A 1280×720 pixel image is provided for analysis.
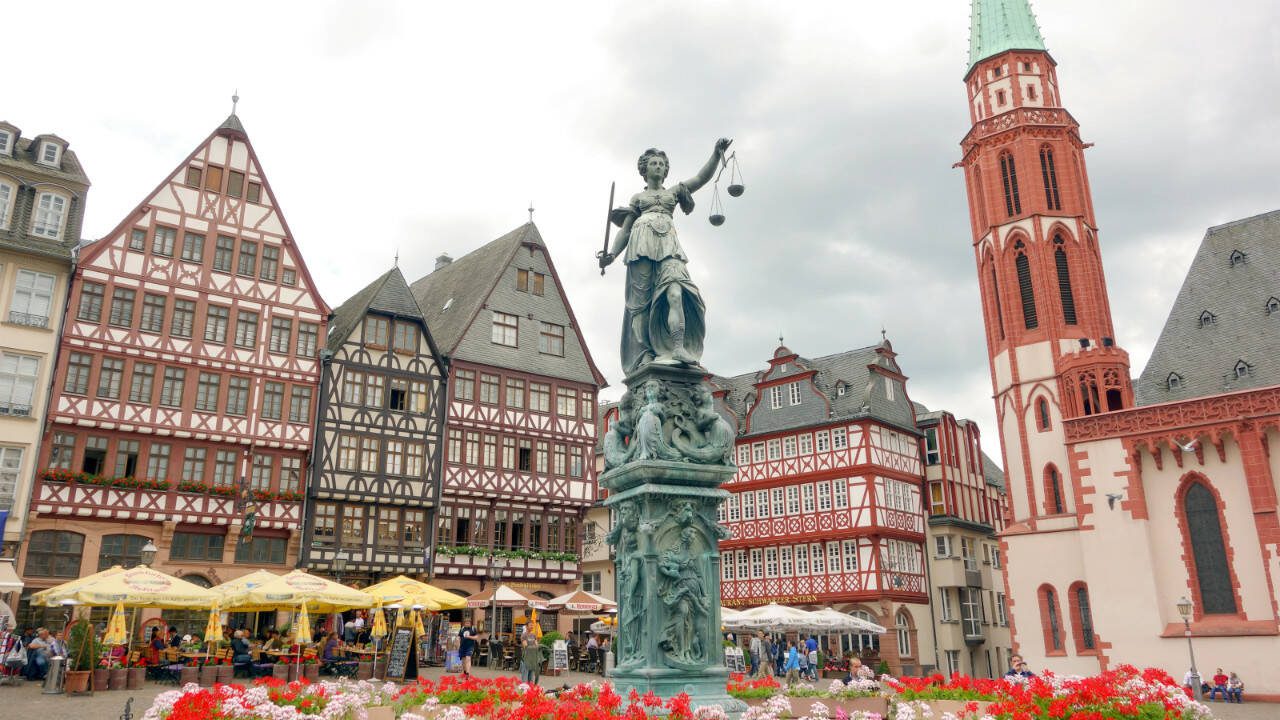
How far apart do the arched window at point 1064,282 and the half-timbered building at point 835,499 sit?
29.2ft

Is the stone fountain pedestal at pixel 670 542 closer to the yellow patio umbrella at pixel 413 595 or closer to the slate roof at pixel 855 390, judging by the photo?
the yellow patio umbrella at pixel 413 595

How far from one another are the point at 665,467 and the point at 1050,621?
101 ft

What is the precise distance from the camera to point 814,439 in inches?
1738

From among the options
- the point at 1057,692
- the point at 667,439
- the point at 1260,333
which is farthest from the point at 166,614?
the point at 1260,333

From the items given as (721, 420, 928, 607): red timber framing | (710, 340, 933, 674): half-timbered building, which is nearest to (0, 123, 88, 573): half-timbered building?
(721, 420, 928, 607): red timber framing

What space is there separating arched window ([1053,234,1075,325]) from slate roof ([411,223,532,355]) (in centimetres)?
2125

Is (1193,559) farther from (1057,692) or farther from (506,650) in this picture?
(1057,692)

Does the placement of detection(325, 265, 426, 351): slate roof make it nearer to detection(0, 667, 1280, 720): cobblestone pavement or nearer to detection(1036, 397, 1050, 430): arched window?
detection(0, 667, 1280, 720): cobblestone pavement

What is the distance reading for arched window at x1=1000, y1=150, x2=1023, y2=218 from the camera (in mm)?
41031

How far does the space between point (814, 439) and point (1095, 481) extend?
44.5 feet

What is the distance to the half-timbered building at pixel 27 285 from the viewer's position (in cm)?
2669

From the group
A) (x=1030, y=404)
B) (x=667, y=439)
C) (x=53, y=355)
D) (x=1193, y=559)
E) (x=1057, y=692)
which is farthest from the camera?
(x=1030, y=404)

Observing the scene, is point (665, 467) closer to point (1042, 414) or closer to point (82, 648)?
point (82, 648)

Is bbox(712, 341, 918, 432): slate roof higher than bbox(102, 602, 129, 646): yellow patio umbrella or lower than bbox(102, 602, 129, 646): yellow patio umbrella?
higher
